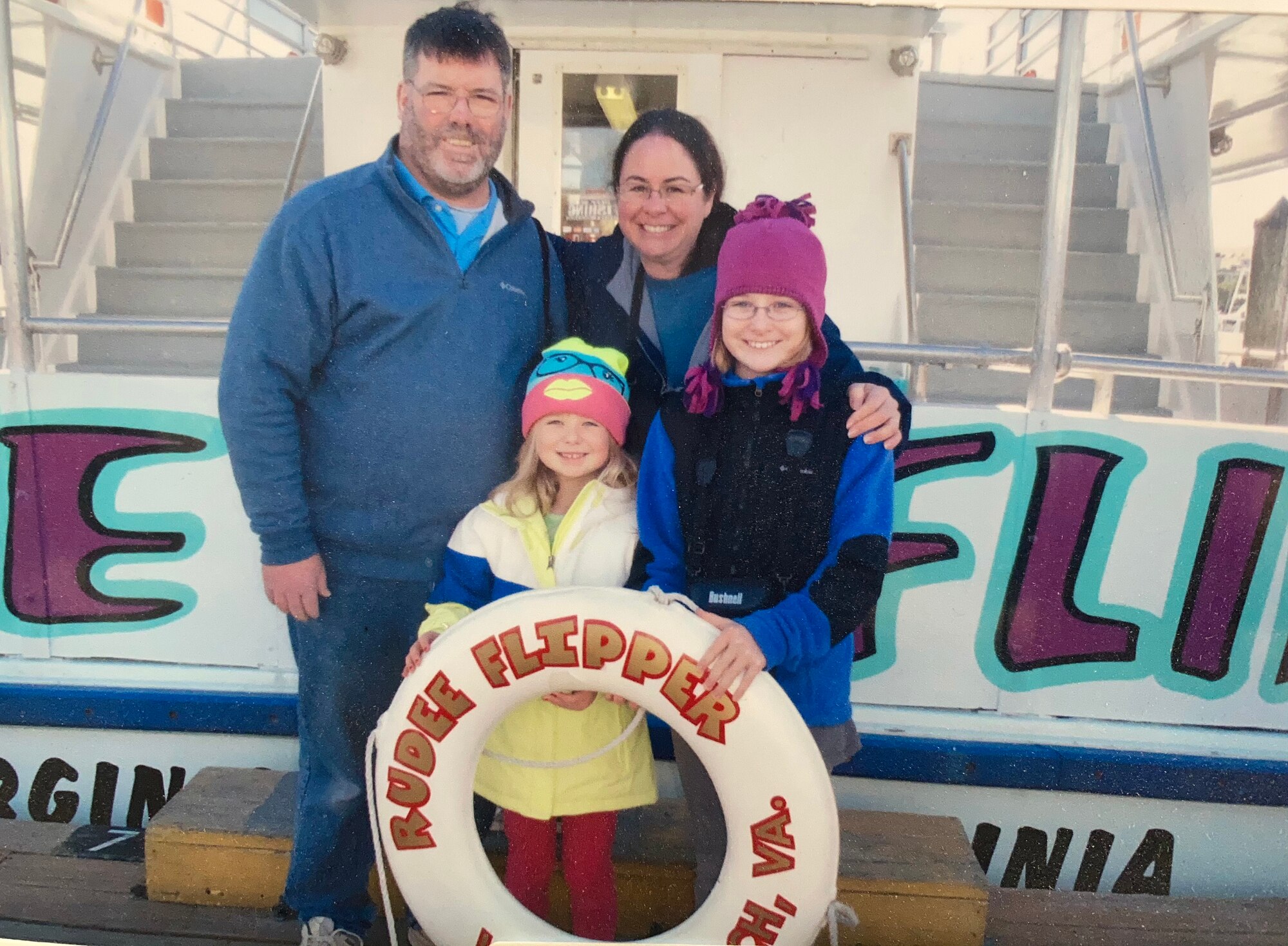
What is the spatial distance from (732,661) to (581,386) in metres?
0.57

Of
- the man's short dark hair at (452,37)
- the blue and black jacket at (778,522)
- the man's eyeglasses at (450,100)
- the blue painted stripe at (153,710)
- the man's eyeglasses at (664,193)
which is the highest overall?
the man's short dark hair at (452,37)

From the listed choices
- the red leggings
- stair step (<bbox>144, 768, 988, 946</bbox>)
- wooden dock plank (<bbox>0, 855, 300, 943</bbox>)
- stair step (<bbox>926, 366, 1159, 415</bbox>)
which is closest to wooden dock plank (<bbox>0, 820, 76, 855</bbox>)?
wooden dock plank (<bbox>0, 855, 300, 943</bbox>)

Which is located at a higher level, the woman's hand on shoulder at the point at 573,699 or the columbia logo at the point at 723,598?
the columbia logo at the point at 723,598

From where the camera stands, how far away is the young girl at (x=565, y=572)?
5.82 ft

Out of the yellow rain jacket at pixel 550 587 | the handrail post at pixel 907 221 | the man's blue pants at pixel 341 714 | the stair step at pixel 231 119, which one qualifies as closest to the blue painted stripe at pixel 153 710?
the man's blue pants at pixel 341 714

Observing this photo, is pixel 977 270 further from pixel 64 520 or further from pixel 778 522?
pixel 64 520

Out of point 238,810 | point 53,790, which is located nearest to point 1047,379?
point 238,810

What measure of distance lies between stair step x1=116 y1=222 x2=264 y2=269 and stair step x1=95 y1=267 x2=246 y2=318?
0.35ft

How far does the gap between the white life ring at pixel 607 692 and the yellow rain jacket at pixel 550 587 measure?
0.33 feet

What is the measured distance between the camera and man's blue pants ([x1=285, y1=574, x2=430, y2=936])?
1949 millimetres

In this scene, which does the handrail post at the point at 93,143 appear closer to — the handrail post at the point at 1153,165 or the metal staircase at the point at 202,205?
the metal staircase at the point at 202,205

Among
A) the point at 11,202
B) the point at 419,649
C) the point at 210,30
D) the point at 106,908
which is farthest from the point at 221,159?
the point at 419,649

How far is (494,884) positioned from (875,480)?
107cm

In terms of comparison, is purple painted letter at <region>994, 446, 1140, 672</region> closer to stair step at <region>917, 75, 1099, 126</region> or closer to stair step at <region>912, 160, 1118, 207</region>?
stair step at <region>912, 160, 1118, 207</region>
